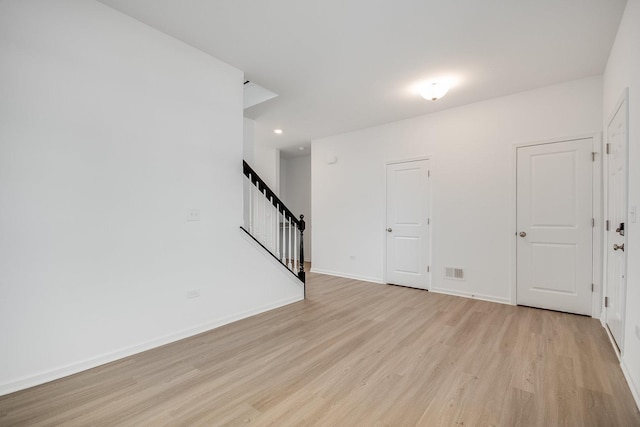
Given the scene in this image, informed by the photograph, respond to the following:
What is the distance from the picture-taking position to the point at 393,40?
2.65 meters

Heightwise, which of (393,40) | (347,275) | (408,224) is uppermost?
(393,40)

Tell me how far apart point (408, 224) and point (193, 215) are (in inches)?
132

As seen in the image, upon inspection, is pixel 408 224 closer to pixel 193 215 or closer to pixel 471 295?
pixel 471 295

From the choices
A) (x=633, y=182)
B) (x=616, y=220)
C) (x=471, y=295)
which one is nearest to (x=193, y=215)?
(x=633, y=182)

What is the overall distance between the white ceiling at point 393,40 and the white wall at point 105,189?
1.42 ft

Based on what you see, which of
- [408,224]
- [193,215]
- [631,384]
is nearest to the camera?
[631,384]

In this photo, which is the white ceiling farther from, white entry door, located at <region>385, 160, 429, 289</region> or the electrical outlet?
the electrical outlet

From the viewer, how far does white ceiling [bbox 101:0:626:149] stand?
7.34 ft

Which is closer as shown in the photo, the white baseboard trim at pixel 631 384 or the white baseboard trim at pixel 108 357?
the white baseboard trim at pixel 631 384

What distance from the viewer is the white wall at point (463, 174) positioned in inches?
139

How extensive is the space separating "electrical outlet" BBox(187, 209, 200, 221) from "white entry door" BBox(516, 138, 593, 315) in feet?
12.9

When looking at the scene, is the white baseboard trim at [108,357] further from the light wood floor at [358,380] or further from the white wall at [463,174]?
the white wall at [463,174]

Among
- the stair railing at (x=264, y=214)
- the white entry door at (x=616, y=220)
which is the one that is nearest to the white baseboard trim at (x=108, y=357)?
the stair railing at (x=264, y=214)

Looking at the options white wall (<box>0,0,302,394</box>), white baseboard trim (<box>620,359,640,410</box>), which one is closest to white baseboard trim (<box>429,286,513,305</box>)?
white baseboard trim (<box>620,359,640,410</box>)
